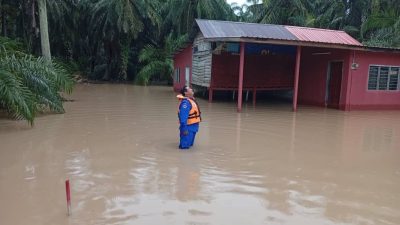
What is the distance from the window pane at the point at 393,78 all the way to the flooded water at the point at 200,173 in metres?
5.61

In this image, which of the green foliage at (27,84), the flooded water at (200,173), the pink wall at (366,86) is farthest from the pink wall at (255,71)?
the green foliage at (27,84)

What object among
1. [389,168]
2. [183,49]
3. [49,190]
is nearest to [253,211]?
[49,190]

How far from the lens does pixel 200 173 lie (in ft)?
22.7

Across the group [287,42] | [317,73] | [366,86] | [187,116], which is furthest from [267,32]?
[187,116]

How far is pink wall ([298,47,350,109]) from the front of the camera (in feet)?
A: 55.7

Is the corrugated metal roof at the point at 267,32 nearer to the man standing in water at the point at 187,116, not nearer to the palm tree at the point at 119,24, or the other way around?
the man standing in water at the point at 187,116

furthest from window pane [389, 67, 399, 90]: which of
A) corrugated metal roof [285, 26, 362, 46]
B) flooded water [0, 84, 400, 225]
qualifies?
flooded water [0, 84, 400, 225]

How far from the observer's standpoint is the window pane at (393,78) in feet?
57.0

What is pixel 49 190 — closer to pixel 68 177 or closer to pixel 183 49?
pixel 68 177

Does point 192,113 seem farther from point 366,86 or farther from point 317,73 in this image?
point 317,73

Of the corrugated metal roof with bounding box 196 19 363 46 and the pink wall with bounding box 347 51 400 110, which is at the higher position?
the corrugated metal roof with bounding box 196 19 363 46

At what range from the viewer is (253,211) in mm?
5250

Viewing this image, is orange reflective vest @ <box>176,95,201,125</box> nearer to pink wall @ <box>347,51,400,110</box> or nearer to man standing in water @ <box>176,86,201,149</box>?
man standing in water @ <box>176,86,201,149</box>

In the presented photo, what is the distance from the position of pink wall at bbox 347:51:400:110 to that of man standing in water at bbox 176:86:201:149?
33.4 ft
